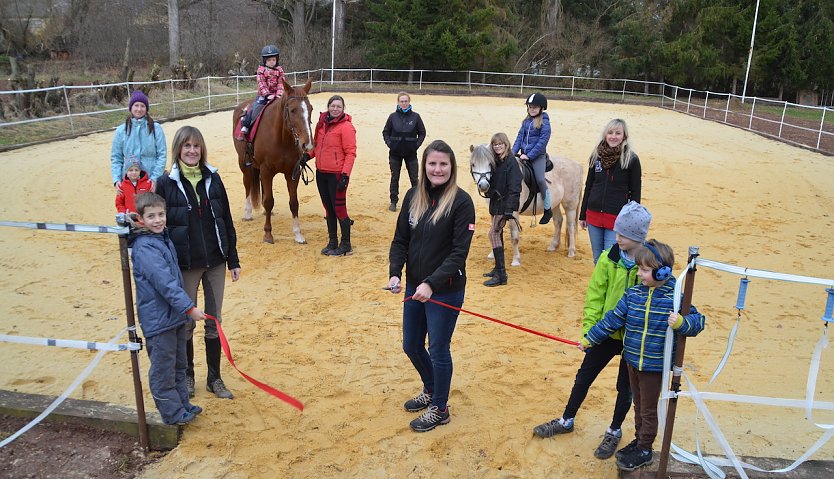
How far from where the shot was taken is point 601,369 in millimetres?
3709

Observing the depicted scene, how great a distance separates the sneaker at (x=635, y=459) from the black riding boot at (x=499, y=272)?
3.44 m

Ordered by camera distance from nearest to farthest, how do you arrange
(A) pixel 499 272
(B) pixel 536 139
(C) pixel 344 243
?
(A) pixel 499 272 < (B) pixel 536 139 < (C) pixel 344 243

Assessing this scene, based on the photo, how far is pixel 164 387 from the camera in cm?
380

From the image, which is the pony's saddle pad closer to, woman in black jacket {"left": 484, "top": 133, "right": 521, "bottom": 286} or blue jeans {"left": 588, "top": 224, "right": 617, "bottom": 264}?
woman in black jacket {"left": 484, "top": 133, "right": 521, "bottom": 286}

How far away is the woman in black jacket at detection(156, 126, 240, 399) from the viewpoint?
3.98m

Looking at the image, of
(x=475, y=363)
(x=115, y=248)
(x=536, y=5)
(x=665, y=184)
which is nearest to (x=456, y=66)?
(x=536, y=5)

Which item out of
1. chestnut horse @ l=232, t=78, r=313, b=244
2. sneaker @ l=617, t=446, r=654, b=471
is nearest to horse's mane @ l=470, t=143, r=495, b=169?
chestnut horse @ l=232, t=78, r=313, b=244

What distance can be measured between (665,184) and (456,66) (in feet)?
75.8

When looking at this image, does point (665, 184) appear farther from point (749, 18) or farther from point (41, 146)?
point (749, 18)

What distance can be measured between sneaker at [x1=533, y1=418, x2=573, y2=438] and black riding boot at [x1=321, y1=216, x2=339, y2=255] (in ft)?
14.4

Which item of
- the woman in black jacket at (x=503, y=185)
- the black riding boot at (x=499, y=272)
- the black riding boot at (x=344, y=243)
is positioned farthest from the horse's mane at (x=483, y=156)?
the black riding boot at (x=344, y=243)

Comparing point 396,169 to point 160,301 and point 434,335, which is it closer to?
point 434,335

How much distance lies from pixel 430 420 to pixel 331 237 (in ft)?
13.8

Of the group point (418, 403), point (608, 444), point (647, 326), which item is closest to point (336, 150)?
point (418, 403)
